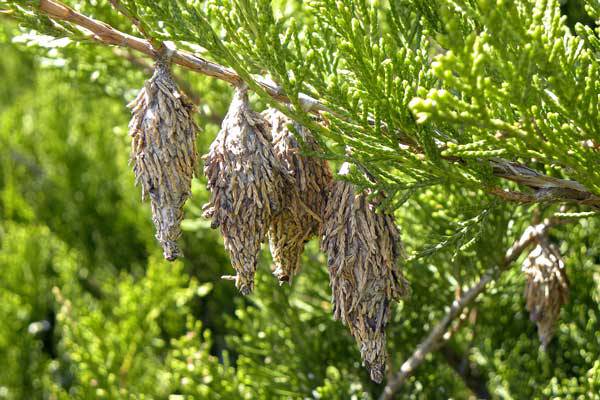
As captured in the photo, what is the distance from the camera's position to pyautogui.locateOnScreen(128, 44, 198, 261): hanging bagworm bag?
44.3 inches

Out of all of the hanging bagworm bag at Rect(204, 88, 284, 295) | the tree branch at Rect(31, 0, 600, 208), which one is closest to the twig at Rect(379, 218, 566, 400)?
the tree branch at Rect(31, 0, 600, 208)

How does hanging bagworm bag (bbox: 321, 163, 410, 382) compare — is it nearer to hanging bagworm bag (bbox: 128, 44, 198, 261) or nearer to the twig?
hanging bagworm bag (bbox: 128, 44, 198, 261)

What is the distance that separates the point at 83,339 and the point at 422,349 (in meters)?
1.25

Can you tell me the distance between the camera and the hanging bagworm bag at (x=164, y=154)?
1.12 m

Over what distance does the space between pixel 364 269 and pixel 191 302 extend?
1.91 meters

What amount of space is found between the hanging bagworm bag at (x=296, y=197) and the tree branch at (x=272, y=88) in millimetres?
67

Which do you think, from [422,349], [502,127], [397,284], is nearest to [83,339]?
[422,349]

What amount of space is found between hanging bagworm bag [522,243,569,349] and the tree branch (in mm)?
315

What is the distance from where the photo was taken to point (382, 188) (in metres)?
1.15

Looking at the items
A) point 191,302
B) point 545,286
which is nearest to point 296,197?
point 545,286

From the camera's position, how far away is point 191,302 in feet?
9.64

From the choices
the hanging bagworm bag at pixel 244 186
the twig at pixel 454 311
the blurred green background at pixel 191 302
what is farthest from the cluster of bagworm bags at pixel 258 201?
the twig at pixel 454 311

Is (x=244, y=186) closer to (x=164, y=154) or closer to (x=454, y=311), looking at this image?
(x=164, y=154)

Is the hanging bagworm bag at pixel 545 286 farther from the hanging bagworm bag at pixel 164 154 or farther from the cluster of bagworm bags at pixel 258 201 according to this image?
the hanging bagworm bag at pixel 164 154
